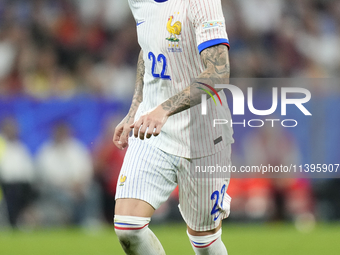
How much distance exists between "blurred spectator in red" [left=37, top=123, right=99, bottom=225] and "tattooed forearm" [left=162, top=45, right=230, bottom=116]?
594 centimetres

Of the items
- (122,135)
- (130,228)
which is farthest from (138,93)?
A: (130,228)

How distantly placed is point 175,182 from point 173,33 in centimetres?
105

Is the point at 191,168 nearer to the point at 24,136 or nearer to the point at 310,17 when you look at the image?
the point at 24,136

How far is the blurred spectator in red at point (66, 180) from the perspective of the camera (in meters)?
9.04

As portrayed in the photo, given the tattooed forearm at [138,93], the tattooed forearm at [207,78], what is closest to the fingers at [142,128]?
the tattooed forearm at [207,78]

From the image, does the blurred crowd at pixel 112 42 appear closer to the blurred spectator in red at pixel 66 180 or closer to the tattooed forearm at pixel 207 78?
the blurred spectator in red at pixel 66 180

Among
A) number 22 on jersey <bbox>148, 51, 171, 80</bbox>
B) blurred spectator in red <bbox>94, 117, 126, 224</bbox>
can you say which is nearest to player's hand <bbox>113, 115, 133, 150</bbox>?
number 22 on jersey <bbox>148, 51, 171, 80</bbox>

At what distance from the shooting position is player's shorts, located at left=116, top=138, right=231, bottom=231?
12.3 feet

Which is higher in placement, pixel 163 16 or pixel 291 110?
Result: pixel 163 16

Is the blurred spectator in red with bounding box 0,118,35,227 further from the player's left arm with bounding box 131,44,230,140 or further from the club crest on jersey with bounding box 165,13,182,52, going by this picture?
the player's left arm with bounding box 131,44,230,140

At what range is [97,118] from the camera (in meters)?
9.24

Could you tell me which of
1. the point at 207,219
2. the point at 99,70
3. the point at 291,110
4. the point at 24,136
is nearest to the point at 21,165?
the point at 24,136

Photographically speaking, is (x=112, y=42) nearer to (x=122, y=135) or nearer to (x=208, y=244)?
(x=122, y=135)

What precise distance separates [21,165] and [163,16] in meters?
5.83
